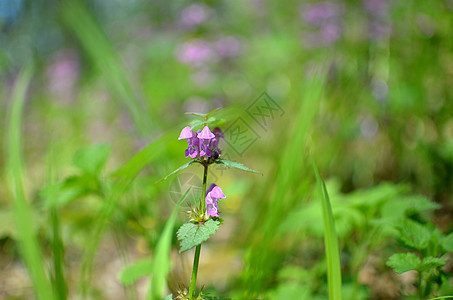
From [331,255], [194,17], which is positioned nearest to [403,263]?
[331,255]

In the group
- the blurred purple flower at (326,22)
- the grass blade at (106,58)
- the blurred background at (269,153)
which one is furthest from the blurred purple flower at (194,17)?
the grass blade at (106,58)

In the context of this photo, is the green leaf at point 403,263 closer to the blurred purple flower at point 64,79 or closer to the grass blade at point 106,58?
the grass blade at point 106,58

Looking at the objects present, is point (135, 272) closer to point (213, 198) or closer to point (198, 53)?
point (213, 198)

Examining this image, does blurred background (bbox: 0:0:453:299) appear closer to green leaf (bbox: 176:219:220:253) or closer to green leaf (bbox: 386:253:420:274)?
green leaf (bbox: 386:253:420:274)

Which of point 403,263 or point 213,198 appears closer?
point 213,198

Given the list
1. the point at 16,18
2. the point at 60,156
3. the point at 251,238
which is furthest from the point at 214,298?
the point at 16,18

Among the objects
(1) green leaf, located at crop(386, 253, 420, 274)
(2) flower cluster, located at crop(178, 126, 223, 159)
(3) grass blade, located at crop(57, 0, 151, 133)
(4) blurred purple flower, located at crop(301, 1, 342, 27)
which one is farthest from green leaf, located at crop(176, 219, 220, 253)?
(4) blurred purple flower, located at crop(301, 1, 342, 27)
